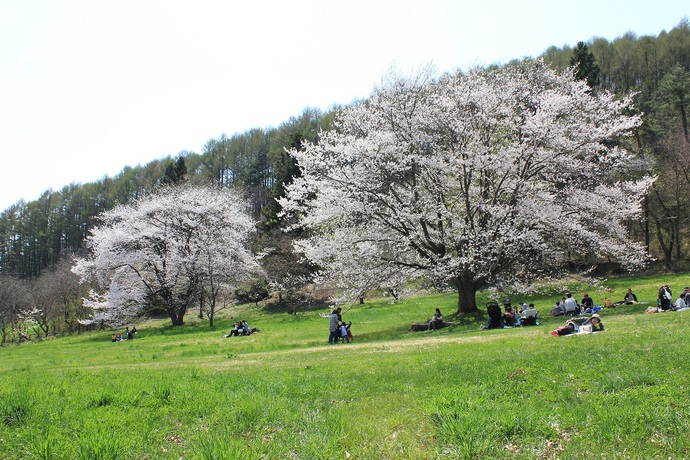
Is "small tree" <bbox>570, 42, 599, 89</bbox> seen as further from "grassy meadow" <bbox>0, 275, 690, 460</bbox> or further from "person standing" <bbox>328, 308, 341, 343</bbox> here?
"grassy meadow" <bbox>0, 275, 690, 460</bbox>

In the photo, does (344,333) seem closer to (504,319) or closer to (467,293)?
(467,293)

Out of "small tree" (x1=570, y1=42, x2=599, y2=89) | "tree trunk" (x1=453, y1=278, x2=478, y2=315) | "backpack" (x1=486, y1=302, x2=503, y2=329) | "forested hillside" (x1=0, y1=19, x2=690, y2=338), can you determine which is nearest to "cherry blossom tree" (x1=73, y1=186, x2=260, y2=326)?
"forested hillside" (x1=0, y1=19, x2=690, y2=338)

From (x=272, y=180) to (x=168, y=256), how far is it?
64936 millimetres

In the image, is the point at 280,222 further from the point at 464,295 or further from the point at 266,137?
the point at 266,137

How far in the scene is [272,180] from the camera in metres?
107

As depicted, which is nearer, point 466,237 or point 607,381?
point 607,381

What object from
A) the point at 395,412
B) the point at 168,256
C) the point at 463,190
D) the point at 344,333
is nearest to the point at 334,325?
the point at 344,333

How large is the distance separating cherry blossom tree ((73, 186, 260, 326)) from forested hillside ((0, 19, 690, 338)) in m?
4.81

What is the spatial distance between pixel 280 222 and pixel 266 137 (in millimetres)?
66769

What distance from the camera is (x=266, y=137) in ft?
379

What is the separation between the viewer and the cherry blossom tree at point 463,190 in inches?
849

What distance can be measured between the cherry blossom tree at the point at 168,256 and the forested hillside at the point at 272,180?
Answer: 4815mm

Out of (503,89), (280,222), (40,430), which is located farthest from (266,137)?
(40,430)

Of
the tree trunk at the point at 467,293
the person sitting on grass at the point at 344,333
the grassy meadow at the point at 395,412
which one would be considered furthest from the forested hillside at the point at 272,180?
the grassy meadow at the point at 395,412
